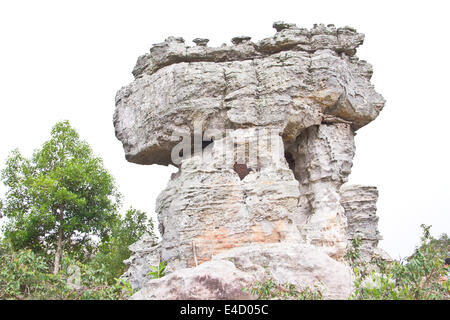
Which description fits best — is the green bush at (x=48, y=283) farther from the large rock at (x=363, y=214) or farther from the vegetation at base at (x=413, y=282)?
the large rock at (x=363, y=214)

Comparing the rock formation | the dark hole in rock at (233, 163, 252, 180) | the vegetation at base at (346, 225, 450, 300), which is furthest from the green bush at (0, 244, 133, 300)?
the dark hole in rock at (233, 163, 252, 180)

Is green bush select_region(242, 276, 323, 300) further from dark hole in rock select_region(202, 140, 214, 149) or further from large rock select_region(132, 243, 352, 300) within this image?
dark hole in rock select_region(202, 140, 214, 149)

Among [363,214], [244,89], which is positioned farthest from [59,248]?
[363,214]

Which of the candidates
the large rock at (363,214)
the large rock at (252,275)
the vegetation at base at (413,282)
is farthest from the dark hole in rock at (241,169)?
the vegetation at base at (413,282)

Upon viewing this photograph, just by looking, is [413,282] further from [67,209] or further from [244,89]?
[67,209]

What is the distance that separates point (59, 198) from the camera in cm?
1838

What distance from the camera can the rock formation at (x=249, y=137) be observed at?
38.4 ft

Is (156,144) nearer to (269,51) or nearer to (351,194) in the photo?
(269,51)

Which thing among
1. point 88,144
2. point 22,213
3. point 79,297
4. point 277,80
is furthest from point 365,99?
point 22,213

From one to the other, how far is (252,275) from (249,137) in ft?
17.0

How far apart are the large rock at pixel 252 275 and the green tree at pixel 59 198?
34.8ft

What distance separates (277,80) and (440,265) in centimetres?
741

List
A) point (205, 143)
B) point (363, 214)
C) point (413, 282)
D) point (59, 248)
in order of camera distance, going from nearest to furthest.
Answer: point (413, 282) < point (205, 143) < point (363, 214) < point (59, 248)

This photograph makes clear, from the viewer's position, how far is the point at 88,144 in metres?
21.0
